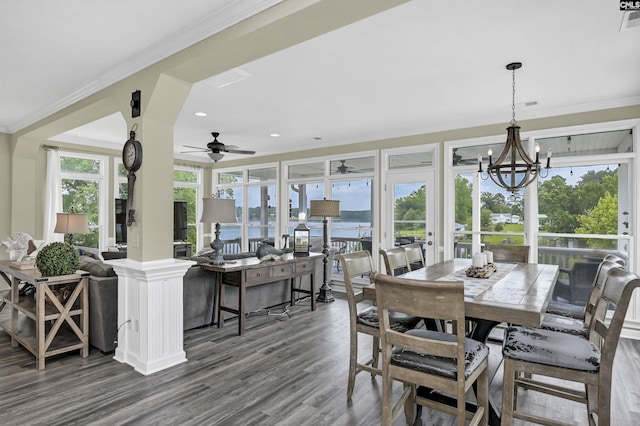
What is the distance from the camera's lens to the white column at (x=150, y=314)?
9.75ft

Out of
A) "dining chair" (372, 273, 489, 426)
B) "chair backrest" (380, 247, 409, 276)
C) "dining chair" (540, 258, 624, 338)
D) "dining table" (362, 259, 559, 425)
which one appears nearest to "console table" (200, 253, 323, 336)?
"chair backrest" (380, 247, 409, 276)

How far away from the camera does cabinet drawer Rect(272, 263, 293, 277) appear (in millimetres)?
4344

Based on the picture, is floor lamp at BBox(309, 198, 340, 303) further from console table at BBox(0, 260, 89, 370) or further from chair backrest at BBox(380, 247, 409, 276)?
console table at BBox(0, 260, 89, 370)

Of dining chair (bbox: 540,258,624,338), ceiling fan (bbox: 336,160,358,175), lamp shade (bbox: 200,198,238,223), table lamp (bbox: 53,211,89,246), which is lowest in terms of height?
dining chair (bbox: 540,258,624,338)

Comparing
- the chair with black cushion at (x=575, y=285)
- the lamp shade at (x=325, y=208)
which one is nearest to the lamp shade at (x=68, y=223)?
the lamp shade at (x=325, y=208)

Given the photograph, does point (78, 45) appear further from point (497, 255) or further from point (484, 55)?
point (497, 255)

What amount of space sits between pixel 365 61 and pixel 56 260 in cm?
334

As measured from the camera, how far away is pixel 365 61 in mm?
3191

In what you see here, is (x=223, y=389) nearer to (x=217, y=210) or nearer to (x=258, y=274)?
(x=258, y=274)

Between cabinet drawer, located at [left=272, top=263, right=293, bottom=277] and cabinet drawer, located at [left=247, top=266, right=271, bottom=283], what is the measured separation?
4.3 inches

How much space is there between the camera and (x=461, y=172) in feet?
17.4

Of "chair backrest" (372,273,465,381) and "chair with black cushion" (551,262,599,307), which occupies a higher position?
"chair backrest" (372,273,465,381)

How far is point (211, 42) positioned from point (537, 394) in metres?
3.56

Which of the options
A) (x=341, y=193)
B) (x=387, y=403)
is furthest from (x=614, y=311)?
(x=341, y=193)
